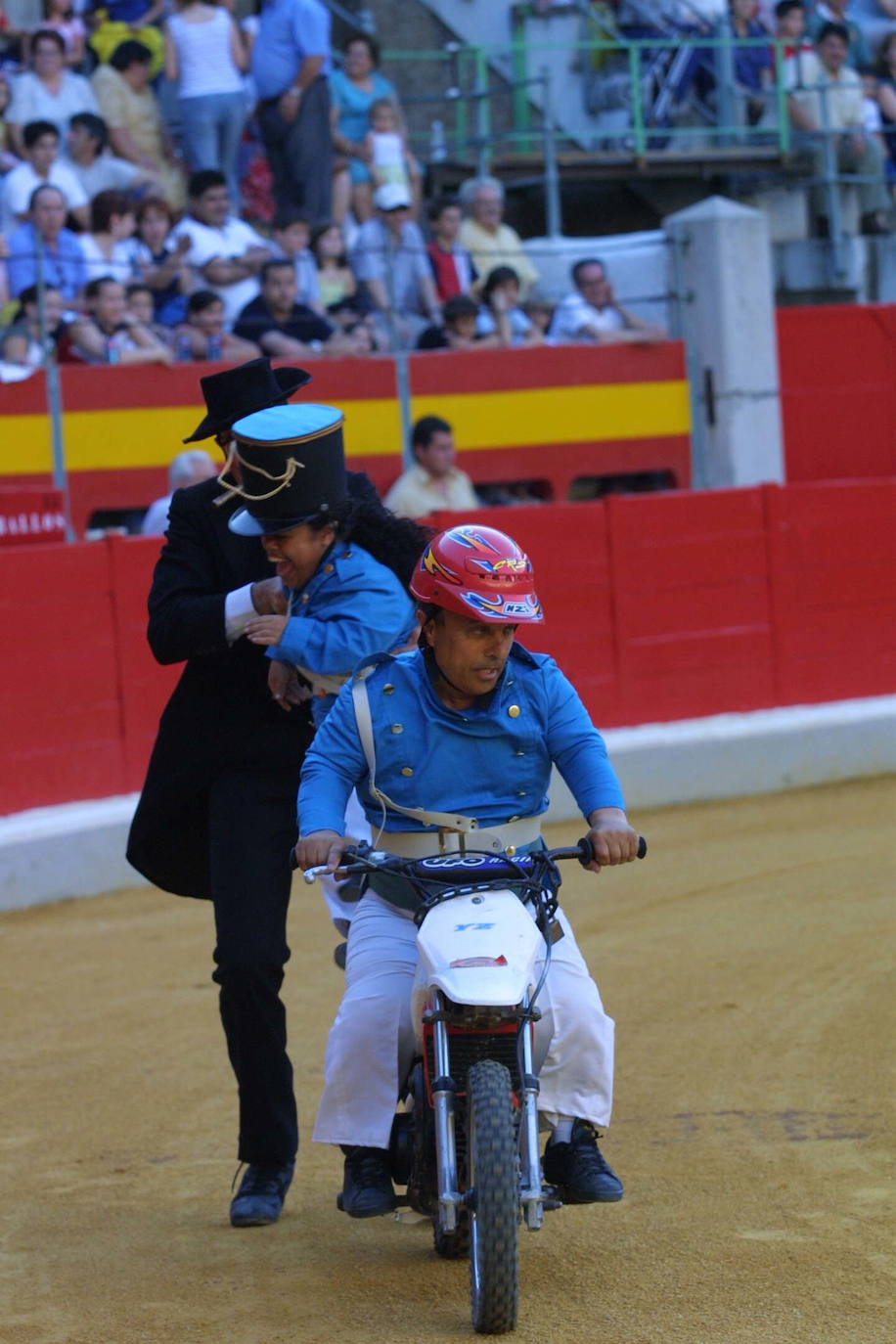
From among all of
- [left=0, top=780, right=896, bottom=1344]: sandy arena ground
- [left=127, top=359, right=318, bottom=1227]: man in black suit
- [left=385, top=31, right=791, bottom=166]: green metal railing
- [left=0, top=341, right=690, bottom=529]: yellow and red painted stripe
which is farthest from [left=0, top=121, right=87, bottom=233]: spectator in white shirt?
[left=127, top=359, right=318, bottom=1227]: man in black suit

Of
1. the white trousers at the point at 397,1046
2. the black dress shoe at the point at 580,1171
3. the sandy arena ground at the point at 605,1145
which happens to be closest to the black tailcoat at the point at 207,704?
the white trousers at the point at 397,1046

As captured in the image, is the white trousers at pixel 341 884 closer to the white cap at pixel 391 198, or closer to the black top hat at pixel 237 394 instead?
the black top hat at pixel 237 394

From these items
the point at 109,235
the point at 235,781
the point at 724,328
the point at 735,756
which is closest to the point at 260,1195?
the point at 235,781

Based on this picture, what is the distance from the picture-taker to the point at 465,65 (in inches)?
704

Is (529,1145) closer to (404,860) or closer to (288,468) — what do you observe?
(404,860)

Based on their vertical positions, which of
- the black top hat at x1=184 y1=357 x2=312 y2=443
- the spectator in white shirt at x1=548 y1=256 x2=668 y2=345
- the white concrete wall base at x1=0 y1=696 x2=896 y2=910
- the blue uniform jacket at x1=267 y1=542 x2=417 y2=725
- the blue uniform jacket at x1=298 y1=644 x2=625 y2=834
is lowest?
the white concrete wall base at x1=0 y1=696 x2=896 y2=910

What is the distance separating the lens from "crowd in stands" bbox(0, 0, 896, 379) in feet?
38.1

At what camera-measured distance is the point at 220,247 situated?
40.6 ft

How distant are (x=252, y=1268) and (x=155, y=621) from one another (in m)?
1.44

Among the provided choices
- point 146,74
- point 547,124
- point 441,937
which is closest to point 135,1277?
point 441,937

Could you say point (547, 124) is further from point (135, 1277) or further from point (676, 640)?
point (135, 1277)

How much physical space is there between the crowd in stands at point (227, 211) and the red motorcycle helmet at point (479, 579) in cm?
747

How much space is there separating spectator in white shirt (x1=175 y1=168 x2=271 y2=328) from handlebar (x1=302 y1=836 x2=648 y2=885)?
27.2ft

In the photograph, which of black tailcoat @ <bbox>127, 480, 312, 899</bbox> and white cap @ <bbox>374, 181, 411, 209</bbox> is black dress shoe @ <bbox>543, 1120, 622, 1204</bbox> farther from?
white cap @ <bbox>374, 181, 411, 209</bbox>
